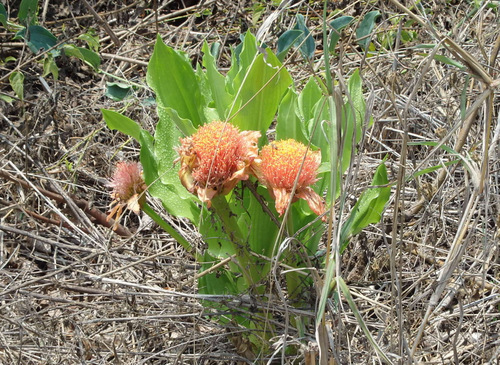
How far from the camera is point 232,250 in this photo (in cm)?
142

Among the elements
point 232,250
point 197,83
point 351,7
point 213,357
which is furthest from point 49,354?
point 351,7

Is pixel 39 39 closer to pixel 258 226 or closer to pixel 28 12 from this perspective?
pixel 28 12

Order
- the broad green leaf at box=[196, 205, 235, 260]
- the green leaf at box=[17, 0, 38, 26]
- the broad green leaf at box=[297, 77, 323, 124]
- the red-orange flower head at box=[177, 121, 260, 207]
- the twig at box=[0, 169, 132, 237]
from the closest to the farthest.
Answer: the red-orange flower head at box=[177, 121, 260, 207]
the broad green leaf at box=[196, 205, 235, 260]
the broad green leaf at box=[297, 77, 323, 124]
the twig at box=[0, 169, 132, 237]
the green leaf at box=[17, 0, 38, 26]

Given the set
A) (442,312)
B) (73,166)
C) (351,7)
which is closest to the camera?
(442,312)

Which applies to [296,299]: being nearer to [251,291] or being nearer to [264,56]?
[251,291]

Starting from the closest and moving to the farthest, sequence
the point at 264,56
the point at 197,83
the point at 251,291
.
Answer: the point at 264,56
the point at 251,291
the point at 197,83

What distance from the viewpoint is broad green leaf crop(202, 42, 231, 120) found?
1.43 metres

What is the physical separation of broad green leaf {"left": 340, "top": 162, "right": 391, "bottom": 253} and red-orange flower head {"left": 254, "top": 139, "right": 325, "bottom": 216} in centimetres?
16

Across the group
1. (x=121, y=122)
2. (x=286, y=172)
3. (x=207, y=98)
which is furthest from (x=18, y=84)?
(x=286, y=172)

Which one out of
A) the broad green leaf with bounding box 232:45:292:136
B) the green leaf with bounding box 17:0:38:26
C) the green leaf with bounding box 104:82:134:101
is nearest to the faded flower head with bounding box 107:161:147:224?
the broad green leaf with bounding box 232:45:292:136

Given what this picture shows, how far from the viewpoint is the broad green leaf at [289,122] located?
1.40 meters

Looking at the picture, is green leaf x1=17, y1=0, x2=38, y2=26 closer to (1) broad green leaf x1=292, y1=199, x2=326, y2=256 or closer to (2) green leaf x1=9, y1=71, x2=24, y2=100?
(2) green leaf x1=9, y1=71, x2=24, y2=100

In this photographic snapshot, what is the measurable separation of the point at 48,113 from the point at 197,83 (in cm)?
105

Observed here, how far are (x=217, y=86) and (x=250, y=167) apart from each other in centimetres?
31
